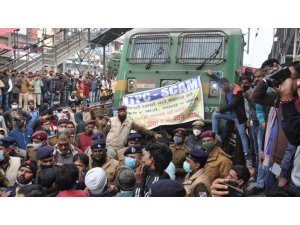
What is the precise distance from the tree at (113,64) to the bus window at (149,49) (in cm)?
29

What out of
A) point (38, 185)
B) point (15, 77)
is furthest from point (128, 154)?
point (15, 77)

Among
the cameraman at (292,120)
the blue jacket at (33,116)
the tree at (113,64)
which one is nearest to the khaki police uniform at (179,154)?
Result: the cameraman at (292,120)

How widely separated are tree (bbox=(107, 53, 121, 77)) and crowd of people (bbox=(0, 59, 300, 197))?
16.9 inches

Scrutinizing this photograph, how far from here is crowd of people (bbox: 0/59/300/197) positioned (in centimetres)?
262

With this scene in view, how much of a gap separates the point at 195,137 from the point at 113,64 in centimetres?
241

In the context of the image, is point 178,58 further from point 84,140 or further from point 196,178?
point 196,178

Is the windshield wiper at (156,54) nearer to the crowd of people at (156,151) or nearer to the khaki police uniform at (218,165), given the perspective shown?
the crowd of people at (156,151)

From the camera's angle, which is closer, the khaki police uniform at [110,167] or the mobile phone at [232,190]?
the mobile phone at [232,190]

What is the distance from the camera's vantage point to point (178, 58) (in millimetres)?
5652

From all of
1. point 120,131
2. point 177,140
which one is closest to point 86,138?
point 120,131

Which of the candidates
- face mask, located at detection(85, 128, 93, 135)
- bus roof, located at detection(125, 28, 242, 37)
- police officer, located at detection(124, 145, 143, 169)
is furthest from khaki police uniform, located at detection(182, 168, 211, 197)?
bus roof, located at detection(125, 28, 242, 37)

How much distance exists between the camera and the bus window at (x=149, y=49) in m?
5.75

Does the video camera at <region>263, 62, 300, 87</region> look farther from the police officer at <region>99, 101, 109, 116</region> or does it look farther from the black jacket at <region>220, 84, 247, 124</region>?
the police officer at <region>99, 101, 109, 116</region>

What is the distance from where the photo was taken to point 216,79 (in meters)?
5.40
